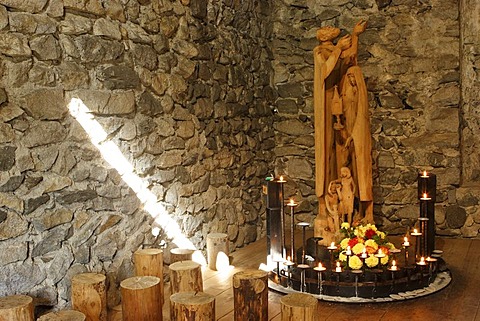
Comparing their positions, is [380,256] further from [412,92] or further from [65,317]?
[412,92]

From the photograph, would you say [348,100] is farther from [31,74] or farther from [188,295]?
[31,74]

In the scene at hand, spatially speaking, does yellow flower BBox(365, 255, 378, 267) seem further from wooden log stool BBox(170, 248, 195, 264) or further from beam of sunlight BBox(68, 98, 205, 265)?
beam of sunlight BBox(68, 98, 205, 265)

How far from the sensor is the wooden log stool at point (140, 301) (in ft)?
9.87

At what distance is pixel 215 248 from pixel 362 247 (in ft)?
3.84

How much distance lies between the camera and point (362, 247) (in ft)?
12.0

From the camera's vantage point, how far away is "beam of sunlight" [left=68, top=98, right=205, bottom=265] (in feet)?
10.9

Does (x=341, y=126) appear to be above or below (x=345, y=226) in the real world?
above

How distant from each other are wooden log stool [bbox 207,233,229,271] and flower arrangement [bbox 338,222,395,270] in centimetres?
93

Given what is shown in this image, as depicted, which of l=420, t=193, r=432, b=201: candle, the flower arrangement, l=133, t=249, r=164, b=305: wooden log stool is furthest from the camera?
l=420, t=193, r=432, b=201: candle

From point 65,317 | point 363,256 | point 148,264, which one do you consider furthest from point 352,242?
point 65,317

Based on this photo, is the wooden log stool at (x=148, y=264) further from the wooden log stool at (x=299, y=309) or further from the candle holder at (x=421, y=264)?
the candle holder at (x=421, y=264)

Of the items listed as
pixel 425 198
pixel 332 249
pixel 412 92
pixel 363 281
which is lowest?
pixel 363 281

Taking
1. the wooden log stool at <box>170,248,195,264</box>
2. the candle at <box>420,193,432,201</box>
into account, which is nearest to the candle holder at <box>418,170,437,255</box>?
the candle at <box>420,193,432,201</box>

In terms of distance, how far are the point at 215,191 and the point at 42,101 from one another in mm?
1895
